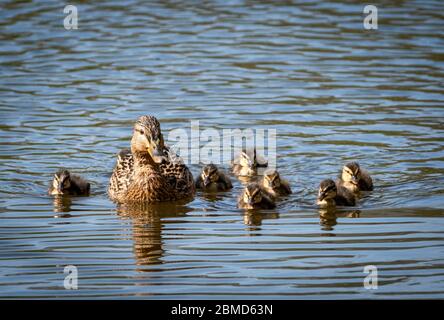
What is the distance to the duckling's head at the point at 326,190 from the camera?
32.0ft

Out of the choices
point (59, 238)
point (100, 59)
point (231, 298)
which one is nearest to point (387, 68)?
point (100, 59)

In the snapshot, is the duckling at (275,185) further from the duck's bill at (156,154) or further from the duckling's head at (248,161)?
the duck's bill at (156,154)

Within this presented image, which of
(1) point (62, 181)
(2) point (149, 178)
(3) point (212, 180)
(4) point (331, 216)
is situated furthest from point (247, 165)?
(1) point (62, 181)

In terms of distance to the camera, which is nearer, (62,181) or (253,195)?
(253,195)

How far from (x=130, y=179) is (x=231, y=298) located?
10.8 ft

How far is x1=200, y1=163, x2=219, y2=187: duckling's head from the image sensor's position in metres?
10.6

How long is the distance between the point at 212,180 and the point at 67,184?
1.41 meters

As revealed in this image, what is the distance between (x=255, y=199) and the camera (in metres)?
9.74

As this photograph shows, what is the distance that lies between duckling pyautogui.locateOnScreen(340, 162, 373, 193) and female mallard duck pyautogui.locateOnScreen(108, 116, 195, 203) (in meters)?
1.50

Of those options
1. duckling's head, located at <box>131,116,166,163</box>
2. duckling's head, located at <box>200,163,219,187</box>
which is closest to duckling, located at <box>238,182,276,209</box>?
duckling's head, located at <box>200,163,219,187</box>

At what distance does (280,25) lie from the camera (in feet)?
56.2

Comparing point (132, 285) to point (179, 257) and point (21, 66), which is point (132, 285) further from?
point (21, 66)

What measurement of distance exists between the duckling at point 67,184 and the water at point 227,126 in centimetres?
15

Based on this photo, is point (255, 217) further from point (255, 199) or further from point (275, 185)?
point (275, 185)
